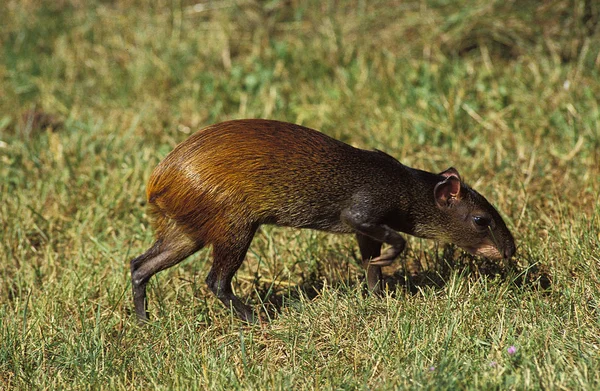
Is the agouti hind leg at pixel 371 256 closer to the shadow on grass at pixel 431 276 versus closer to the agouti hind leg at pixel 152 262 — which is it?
the shadow on grass at pixel 431 276

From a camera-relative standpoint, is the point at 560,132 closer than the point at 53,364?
No

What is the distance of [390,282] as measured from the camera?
515cm

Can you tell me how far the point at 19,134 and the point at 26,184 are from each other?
0.88 metres

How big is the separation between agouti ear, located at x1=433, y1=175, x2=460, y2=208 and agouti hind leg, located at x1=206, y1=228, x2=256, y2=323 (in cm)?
101

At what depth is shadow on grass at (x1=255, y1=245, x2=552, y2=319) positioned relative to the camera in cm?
472

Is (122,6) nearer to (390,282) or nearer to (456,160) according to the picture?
(456,160)

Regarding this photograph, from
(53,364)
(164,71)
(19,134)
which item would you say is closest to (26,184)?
(19,134)

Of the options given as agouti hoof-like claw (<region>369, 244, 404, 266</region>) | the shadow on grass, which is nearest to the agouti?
agouti hoof-like claw (<region>369, 244, 404, 266</region>)

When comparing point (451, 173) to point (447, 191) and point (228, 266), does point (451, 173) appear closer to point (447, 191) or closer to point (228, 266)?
point (447, 191)

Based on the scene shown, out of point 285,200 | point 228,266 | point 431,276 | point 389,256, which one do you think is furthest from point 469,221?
point 228,266

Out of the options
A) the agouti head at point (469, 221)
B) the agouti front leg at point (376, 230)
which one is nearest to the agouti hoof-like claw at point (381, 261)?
the agouti front leg at point (376, 230)

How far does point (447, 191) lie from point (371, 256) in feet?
1.80

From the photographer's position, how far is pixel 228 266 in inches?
177

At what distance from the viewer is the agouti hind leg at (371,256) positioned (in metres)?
4.82
